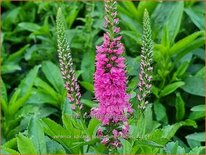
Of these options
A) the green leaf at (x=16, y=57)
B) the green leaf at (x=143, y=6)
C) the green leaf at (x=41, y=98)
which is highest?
the green leaf at (x=143, y=6)

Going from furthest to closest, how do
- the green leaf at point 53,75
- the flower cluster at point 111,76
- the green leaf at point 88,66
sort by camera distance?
the green leaf at point 88,66, the green leaf at point 53,75, the flower cluster at point 111,76

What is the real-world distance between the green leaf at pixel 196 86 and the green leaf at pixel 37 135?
5.33ft

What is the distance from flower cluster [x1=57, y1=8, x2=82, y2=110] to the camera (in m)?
2.94

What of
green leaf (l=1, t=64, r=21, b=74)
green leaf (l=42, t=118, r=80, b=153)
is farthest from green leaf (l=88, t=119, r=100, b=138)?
green leaf (l=1, t=64, r=21, b=74)

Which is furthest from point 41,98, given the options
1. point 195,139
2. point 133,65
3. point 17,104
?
point 195,139

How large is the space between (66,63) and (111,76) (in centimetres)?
27

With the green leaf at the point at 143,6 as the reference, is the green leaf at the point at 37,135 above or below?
below

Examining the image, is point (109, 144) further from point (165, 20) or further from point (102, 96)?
point (165, 20)

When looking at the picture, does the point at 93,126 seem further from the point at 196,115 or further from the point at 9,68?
the point at 9,68

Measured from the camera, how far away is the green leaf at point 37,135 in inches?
Result: 138

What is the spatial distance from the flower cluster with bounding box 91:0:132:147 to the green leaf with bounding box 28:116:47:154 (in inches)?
25.4

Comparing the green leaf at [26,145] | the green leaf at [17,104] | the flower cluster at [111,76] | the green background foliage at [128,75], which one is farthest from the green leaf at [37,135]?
the green leaf at [17,104]

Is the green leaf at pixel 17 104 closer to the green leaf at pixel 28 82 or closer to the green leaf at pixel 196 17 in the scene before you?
the green leaf at pixel 28 82

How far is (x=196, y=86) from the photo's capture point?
4.72 m
